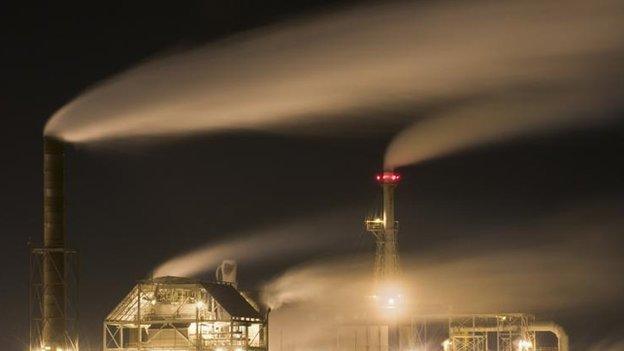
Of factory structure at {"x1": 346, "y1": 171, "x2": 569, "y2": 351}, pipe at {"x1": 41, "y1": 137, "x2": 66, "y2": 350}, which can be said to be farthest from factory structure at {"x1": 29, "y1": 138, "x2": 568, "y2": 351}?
factory structure at {"x1": 346, "y1": 171, "x2": 569, "y2": 351}

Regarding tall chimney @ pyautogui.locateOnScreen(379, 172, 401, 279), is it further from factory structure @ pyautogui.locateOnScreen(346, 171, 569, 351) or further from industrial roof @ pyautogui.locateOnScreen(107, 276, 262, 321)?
industrial roof @ pyautogui.locateOnScreen(107, 276, 262, 321)

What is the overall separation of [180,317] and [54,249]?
32.2ft

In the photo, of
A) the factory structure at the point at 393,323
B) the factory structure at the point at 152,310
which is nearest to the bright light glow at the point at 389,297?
the factory structure at the point at 393,323

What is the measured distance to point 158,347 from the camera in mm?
80875

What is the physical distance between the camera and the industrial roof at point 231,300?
8062cm

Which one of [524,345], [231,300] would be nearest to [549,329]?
[524,345]

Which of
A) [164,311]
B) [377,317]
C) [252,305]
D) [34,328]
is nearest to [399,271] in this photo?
[377,317]

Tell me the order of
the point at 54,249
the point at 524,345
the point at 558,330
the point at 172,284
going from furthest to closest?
the point at 558,330
the point at 524,345
the point at 172,284
the point at 54,249

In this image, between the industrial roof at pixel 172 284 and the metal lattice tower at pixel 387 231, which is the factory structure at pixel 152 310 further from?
the metal lattice tower at pixel 387 231

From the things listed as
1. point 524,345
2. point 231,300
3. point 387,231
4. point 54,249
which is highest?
point 387,231

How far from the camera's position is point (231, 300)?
82.3 m

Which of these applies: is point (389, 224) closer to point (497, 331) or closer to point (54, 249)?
point (497, 331)

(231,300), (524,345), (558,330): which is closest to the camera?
(231,300)

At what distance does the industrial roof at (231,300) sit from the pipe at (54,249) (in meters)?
9.18
